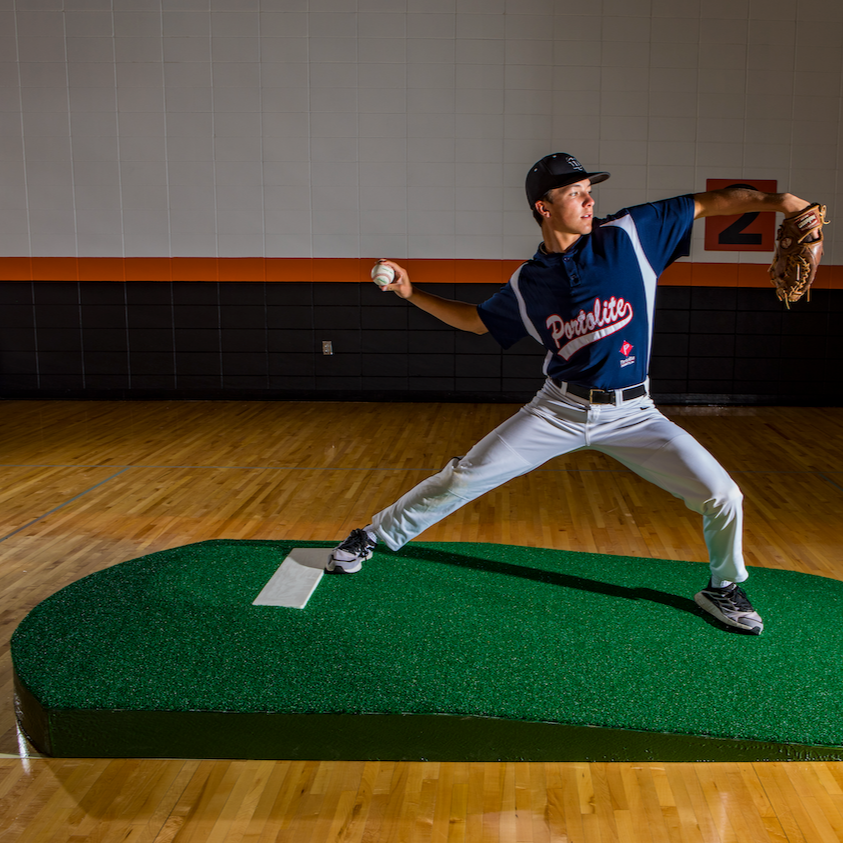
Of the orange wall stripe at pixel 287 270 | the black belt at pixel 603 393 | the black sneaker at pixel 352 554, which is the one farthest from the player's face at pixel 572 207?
the orange wall stripe at pixel 287 270

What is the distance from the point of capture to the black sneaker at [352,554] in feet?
10.9

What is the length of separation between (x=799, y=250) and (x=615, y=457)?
94 cm

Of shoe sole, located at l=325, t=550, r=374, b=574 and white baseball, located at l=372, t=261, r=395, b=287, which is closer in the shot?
white baseball, located at l=372, t=261, r=395, b=287

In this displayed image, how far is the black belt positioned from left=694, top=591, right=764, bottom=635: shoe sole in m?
0.81

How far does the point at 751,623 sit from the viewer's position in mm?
2811

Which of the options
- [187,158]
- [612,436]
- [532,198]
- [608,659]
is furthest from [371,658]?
[187,158]

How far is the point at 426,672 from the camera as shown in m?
2.51

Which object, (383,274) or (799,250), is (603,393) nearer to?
(799,250)

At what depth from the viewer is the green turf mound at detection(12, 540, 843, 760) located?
2.32 metres

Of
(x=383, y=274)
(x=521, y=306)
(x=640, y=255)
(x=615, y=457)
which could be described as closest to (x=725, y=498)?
(x=615, y=457)

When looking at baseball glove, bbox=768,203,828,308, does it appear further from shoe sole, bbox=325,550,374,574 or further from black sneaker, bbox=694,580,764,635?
shoe sole, bbox=325,550,374,574

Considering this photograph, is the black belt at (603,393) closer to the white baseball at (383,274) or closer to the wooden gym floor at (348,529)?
the white baseball at (383,274)

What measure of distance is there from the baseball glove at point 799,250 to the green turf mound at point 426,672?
4.05 ft

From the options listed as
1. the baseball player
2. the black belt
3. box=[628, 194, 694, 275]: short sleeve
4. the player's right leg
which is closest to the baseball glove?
the baseball player
